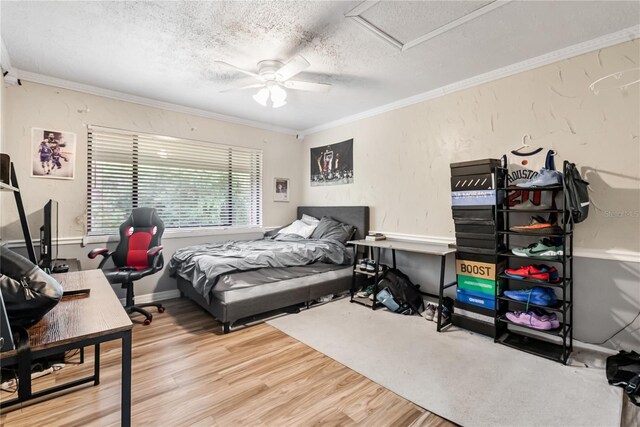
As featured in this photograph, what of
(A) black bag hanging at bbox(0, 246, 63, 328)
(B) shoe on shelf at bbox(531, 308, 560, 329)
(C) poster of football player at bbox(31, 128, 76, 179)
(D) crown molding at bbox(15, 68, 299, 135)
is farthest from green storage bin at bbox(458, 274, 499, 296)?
(C) poster of football player at bbox(31, 128, 76, 179)

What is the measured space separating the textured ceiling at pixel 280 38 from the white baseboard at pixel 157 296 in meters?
2.42

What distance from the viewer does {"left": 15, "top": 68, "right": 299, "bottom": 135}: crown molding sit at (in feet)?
10.1

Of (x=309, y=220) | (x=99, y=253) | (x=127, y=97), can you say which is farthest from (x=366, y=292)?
(x=127, y=97)

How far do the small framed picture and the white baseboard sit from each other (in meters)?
1.99

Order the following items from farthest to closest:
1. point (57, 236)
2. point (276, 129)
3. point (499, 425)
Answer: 1. point (276, 129)
2. point (57, 236)
3. point (499, 425)

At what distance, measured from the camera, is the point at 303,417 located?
1.73m

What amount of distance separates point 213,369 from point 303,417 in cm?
85

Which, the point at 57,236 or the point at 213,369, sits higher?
the point at 57,236

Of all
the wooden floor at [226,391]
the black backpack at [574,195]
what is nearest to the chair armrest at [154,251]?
the wooden floor at [226,391]

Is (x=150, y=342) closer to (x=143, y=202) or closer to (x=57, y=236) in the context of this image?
(x=57, y=236)

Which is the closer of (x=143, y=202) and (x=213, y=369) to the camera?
(x=213, y=369)

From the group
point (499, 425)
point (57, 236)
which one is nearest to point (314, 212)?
point (57, 236)

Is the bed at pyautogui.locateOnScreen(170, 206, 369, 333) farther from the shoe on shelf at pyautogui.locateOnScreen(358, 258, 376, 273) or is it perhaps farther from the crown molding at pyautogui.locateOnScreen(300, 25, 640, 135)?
the crown molding at pyautogui.locateOnScreen(300, 25, 640, 135)

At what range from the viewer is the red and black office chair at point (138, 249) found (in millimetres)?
3178
